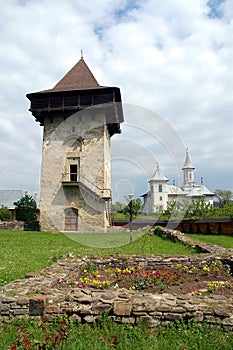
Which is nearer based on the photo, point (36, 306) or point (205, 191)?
point (36, 306)

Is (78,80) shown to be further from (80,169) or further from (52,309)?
(52,309)

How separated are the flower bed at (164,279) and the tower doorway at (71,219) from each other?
15125 millimetres

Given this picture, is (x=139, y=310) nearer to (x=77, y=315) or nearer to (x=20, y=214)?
(x=77, y=315)

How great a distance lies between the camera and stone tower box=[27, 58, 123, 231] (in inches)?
888

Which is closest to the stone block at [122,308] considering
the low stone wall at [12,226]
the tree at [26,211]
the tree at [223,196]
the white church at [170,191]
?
the low stone wall at [12,226]

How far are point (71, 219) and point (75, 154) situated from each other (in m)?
5.20

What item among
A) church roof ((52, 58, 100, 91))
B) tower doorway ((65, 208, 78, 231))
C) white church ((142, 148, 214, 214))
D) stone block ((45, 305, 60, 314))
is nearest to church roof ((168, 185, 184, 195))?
white church ((142, 148, 214, 214))

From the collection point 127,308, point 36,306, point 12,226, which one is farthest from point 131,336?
point 12,226

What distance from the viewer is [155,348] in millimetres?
3160

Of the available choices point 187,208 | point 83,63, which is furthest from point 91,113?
point 187,208

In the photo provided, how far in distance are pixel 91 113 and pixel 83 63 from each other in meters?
6.54

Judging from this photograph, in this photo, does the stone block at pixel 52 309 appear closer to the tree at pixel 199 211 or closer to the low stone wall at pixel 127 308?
the low stone wall at pixel 127 308

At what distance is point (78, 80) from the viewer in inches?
984

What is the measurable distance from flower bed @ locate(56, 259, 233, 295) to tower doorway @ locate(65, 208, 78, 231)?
15.1 meters
